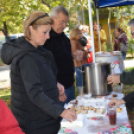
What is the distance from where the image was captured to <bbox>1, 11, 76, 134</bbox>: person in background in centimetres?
154

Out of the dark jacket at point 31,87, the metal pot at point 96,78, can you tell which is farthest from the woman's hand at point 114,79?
the dark jacket at point 31,87

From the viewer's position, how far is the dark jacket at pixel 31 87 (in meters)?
1.54

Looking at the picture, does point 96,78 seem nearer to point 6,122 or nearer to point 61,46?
point 61,46

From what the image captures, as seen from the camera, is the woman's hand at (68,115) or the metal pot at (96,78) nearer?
the woman's hand at (68,115)

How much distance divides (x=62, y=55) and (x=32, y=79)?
109 cm

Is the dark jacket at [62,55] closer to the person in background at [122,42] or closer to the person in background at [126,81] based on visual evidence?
the person in background at [126,81]

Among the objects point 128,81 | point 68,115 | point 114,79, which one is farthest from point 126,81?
point 68,115

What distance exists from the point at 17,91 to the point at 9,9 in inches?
169

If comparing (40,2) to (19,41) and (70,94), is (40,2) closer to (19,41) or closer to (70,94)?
(70,94)

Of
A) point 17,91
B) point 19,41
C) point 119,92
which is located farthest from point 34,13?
point 119,92

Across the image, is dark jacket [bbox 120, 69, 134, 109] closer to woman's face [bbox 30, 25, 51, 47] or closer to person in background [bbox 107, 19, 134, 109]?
person in background [bbox 107, 19, 134, 109]

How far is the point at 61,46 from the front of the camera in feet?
8.50

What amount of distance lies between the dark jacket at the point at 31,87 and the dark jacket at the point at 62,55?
2.53ft

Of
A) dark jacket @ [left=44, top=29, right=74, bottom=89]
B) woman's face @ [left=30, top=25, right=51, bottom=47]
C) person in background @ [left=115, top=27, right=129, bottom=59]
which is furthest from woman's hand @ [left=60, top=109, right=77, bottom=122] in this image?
person in background @ [left=115, top=27, right=129, bottom=59]
